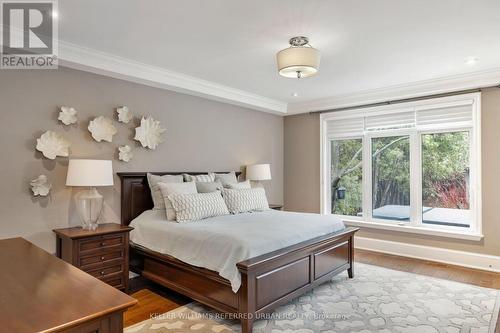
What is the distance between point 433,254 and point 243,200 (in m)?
2.84

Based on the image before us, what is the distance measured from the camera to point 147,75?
376cm

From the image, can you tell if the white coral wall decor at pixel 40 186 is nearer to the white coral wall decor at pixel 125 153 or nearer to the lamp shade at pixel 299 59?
the white coral wall decor at pixel 125 153

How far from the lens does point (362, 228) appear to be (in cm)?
523

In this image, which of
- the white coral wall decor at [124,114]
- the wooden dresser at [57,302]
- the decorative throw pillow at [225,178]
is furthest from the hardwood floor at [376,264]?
Answer: the white coral wall decor at [124,114]

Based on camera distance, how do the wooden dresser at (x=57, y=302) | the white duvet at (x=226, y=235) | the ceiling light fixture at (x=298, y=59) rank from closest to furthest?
the wooden dresser at (x=57, y=302) < the white duvet at (x=226, y=235) < the ceiling light fixture at (x=298, y=59)

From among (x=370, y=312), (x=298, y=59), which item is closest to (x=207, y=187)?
(x=298, y=59)

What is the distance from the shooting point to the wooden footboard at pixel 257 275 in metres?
2.44

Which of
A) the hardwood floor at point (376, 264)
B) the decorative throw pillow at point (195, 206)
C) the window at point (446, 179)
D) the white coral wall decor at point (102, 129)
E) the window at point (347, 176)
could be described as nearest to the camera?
the hardwood floor at point (376, 264)

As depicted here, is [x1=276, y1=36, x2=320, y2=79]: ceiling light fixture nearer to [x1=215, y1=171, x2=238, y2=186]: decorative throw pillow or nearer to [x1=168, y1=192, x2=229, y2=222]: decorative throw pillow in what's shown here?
[x1=168, y1=192, x2=229, y2=222]: decorative throw pillow

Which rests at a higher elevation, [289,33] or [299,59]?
[289,33]

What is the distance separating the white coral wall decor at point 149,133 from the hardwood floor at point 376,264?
1.63m

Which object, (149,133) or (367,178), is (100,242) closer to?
(149,133)

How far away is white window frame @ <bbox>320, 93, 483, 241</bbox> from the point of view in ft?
13.7

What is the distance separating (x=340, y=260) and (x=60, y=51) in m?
3.66
